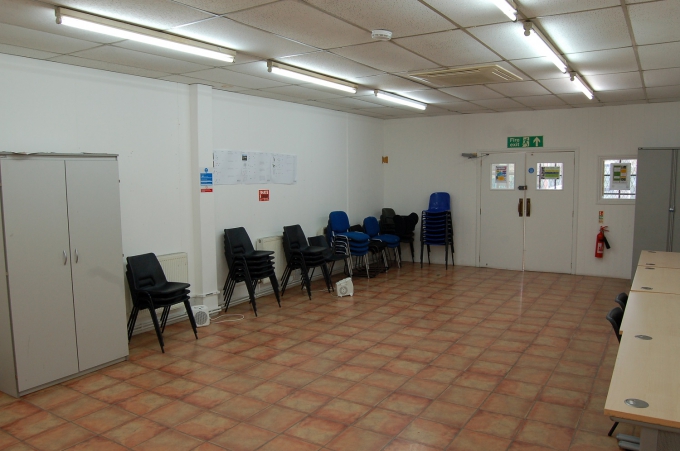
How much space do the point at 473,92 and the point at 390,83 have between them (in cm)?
133

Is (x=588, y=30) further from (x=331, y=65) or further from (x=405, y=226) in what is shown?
(x=405, y=226)

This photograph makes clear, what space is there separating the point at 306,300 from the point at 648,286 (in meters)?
4.26

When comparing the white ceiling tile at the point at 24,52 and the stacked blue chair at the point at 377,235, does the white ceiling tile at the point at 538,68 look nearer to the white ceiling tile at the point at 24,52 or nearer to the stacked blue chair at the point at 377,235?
the stacked blue chair at the point at 377,235

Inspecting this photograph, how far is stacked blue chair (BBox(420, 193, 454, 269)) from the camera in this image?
9381 mm

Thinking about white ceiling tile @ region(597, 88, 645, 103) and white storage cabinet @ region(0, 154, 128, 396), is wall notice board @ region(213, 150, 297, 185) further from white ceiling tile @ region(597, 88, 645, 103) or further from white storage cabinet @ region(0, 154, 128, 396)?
white ceiling tile @ region(597, 88, 645, 103)

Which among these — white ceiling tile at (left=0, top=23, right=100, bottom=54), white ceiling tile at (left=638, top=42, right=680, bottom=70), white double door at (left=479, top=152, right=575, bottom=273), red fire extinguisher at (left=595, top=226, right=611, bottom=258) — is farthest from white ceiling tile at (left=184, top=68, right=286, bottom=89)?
red fire extinguisher at (left=595, top=226, right=611, bottom=258)

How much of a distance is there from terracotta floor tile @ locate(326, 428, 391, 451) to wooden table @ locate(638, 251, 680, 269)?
3584 millimetres

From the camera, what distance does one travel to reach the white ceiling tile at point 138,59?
14.7 feet

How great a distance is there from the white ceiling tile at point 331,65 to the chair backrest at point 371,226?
3.67 metres

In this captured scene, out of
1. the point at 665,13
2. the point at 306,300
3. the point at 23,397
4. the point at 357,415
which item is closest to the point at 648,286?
the point at 665,13

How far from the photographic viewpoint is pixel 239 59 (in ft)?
16.1

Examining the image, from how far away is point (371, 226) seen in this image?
365 inches

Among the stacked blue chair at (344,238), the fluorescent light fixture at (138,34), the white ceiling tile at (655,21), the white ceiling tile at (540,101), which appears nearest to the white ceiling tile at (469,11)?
the white ceiling tile at (655,21)

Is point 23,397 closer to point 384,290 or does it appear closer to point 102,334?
point 102,334
